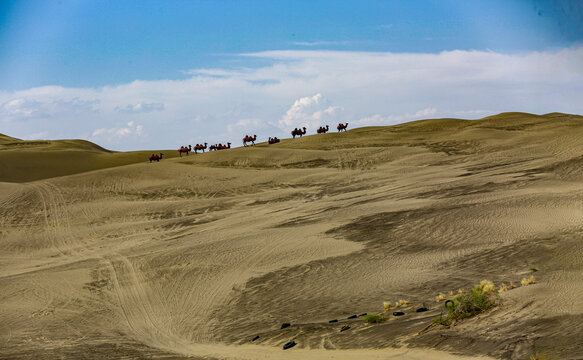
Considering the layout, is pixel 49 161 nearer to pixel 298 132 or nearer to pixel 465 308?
pixel 298 132

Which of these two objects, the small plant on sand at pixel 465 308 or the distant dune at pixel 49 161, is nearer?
the small plant on sand at pixel 465 308

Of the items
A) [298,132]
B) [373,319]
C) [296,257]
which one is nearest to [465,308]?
[373,319]

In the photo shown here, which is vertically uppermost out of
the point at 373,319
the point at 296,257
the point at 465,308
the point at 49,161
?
the point at 49,161

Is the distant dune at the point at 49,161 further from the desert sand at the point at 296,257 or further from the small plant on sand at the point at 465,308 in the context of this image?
the small plant on sand at the point at 465,308

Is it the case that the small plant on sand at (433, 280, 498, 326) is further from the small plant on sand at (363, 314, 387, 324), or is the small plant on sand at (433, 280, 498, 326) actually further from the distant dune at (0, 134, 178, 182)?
A: the distant dune at (0, 134, 178, 182)

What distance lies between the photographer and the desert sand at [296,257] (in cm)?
984

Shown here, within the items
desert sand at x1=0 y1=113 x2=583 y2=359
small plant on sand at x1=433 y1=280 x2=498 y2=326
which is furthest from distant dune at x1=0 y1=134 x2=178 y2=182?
small plant on sand at x1=433 y1=280 x2=498 y2=326

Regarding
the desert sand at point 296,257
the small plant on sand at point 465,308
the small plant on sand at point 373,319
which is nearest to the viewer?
the small plant on sand at point 465,308

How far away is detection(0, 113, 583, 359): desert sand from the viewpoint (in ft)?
32.3

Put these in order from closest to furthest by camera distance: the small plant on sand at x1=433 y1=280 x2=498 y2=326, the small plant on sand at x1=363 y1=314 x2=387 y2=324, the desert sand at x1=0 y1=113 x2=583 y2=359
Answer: the small plant on sand at x1=433 y1=280 x2=498 y2=326 < the desert sand at x1=0 y1=113 x2=583 y2=359 < the small plant on sand at x1=363 y1=314 x2=387 y2=324

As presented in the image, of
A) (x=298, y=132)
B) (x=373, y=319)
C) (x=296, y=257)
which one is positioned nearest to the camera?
(x=373, y=319)

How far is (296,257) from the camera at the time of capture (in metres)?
16.4

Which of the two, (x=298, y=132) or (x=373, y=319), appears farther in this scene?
(x=298, y=132)

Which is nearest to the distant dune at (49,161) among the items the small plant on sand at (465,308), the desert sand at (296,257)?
the desert sand at (296,257)
